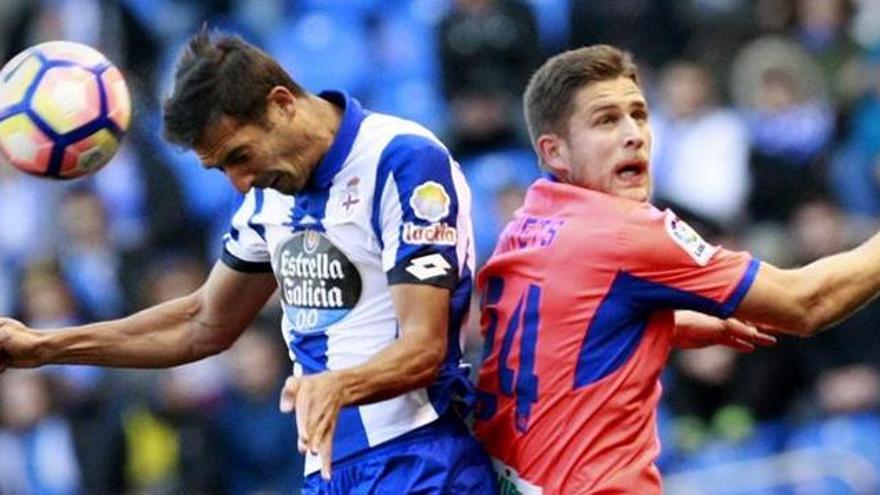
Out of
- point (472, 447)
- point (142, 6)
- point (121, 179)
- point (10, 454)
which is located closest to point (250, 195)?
point (472, 447)

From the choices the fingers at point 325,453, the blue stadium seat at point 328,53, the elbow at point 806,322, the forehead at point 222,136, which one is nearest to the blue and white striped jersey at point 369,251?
the forehead at point 222,136

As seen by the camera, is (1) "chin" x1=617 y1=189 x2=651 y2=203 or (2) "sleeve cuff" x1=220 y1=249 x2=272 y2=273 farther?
(2) "sleeve cuff" x1=220 y1=249 x2=272 y2=273

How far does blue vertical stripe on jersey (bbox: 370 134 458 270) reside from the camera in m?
7.70

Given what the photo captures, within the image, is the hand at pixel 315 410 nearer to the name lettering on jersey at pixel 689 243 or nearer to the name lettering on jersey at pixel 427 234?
the name lettering on jersey at pixel 427 234

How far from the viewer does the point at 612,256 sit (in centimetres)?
763

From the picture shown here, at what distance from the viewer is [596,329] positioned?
7.68 metres

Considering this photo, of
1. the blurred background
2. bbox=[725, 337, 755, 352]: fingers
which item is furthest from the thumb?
the blurred background

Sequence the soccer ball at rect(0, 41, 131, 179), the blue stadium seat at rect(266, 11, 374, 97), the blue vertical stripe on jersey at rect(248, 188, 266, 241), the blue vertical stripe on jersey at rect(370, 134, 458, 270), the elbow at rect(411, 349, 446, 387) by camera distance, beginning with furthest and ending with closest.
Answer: the blue stadium seat at rect(266, 11, 374, 97)
the blue vertical stripe on jersey at rect(248, 188, 266, 241)
the soccer ball at rect(0, 41, 131, 179)
the blue vertical stripe on jersey at rect(370, 134, 458, 270)
the elbow at rect(411, 349, 446, 387)

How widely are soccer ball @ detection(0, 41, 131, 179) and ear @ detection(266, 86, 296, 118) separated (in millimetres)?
729

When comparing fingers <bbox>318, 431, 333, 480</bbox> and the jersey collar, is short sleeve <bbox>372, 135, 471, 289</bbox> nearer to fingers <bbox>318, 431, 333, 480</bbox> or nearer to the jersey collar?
the jersey collar

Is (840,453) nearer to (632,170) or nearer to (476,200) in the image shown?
(476,200)

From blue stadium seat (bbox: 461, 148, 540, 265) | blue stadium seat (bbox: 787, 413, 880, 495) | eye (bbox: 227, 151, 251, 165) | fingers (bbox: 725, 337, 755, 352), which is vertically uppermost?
eye (bbox: 227, 151, 251, 165)

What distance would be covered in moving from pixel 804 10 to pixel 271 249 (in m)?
7.81

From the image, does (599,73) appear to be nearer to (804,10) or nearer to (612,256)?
(612,256)
